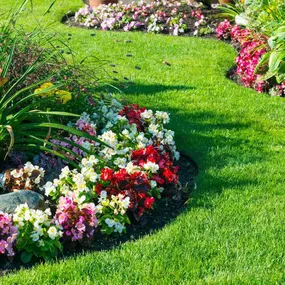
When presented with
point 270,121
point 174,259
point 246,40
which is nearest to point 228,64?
point 246,40

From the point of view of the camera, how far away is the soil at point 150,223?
396 cm

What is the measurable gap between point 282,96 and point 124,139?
123 inches

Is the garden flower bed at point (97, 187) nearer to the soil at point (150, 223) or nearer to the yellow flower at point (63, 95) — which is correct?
the soil at point (150, 223)

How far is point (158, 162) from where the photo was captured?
4.91 metres

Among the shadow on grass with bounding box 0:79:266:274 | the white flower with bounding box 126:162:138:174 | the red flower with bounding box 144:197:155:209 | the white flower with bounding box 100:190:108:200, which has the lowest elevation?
the shadow on grass with bounding box 0:79:266:274

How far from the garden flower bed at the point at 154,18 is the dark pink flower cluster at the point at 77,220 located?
722 cm

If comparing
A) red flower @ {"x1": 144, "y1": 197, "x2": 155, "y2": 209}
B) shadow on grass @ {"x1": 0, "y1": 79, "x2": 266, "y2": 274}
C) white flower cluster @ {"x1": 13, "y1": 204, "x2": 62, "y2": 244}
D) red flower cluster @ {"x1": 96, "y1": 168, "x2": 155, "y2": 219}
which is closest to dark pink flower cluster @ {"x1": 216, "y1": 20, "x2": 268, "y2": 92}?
shadow on grass @ {"x1": 0, "y1": 79, "x2": 266, "y2": 274}

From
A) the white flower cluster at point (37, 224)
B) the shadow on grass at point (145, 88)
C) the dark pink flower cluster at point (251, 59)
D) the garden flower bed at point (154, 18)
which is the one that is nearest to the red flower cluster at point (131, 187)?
the white flower cluster at point (37, 224)

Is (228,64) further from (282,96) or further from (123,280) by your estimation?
(123,280)

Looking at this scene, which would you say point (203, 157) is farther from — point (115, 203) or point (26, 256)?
point (26, 256)

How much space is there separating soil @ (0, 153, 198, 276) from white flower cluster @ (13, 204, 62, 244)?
16 centimetres

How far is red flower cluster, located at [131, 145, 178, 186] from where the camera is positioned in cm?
475

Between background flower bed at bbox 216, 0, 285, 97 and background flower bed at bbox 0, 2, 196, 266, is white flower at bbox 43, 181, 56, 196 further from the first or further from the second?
background flower bed at bbox 216, 0, 285, 97

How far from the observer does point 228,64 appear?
28.9 ft
